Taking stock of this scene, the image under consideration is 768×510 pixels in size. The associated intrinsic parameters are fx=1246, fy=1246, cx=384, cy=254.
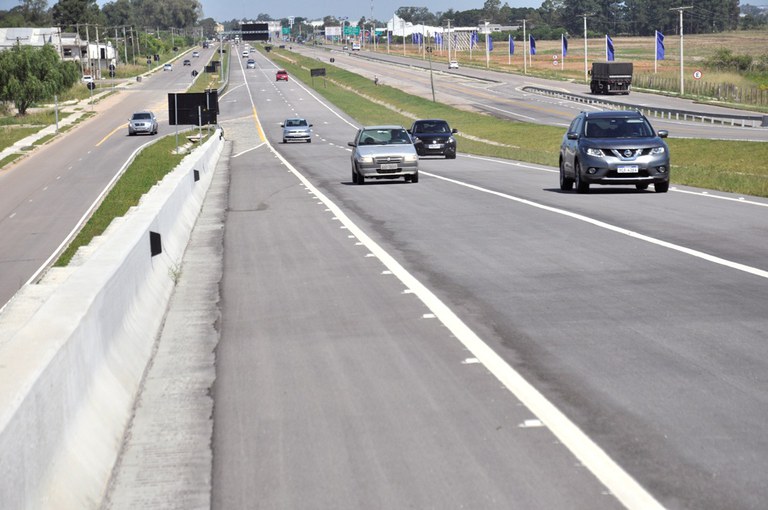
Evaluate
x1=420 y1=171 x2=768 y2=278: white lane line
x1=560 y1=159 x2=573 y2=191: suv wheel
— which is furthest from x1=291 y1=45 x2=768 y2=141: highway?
x1=420 y1=171 x2=768 y2=278: white lane line

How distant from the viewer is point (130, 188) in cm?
5400

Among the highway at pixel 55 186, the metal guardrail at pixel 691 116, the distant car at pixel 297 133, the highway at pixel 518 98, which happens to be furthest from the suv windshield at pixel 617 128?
the distant car at pixel 297 133

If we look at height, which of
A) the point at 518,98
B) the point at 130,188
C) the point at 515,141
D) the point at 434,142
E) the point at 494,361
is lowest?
the point at 130,188

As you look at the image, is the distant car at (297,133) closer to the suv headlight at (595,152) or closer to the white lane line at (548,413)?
the suv headlight at (595,152)

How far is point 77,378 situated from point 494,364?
3473 mm

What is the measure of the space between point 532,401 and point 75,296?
313 cm

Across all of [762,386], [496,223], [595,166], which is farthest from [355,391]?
[595,166]

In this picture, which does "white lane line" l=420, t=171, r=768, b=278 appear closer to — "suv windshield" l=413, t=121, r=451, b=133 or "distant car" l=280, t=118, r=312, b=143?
"suv windshield" l=413, t=121, r=451, b=133

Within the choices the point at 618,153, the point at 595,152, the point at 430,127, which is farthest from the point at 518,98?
the point at 618,153

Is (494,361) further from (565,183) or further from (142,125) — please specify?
(142,125)

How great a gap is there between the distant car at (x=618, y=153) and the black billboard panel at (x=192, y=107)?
40474 millimetres

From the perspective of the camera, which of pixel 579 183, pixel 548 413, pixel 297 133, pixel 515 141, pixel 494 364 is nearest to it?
pixel 548 413

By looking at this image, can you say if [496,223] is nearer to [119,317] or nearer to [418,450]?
[119,317]

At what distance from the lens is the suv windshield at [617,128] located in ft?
91.8
